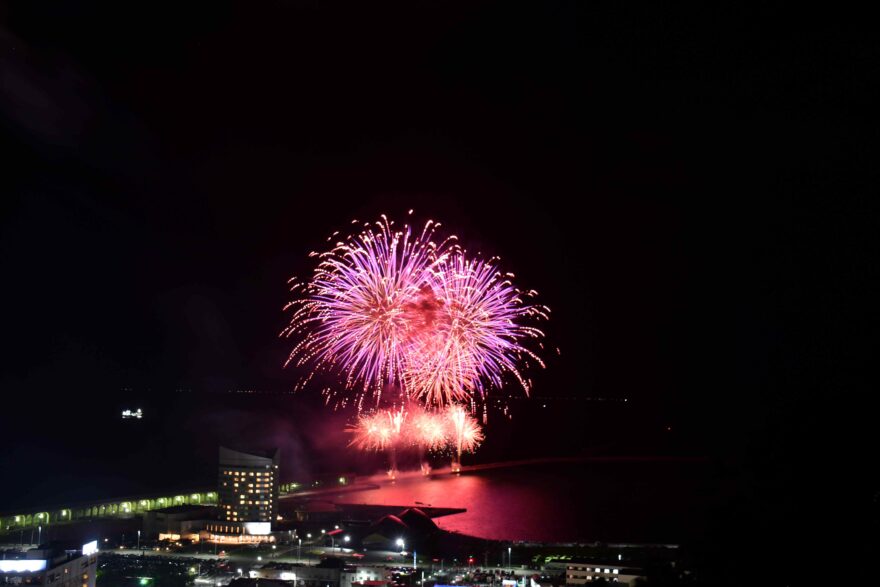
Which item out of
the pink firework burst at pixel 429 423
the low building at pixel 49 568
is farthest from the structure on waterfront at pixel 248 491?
the low building at pixel 49 568

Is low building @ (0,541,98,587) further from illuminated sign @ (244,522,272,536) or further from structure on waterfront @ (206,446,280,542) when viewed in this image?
structure on waterfront @ (206,446,280,542)

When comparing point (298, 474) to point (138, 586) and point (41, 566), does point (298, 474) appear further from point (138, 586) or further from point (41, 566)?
point (41, 566)

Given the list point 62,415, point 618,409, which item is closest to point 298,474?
point 62,415

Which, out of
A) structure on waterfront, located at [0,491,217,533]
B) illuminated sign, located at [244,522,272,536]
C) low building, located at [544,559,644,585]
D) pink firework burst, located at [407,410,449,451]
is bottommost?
low building, located at [544,559,644,585]

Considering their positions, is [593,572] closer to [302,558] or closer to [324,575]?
[324,575]

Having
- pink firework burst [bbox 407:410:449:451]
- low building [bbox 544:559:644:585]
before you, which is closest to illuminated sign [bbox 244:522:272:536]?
pink firework burst [bbox 407:410:449:451]

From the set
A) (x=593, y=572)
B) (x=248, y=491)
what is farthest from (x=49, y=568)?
(x=248, y=491)

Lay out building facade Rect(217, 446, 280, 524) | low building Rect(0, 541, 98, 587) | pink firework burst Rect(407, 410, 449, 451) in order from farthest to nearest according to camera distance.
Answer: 1. pink firework burst Rect(407, 410, 449, 451)
2. building facade Rect(217, 446, 280, 524)
3. low building Rect(0, 541, 98, 587)
